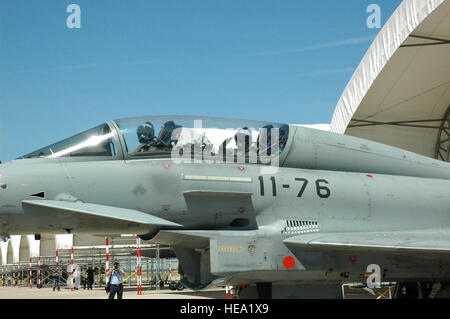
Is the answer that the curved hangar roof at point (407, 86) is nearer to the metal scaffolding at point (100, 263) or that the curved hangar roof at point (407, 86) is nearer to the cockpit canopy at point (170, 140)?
the cockpit canopy at point (170, 140)

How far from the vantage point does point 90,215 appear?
7500 millimetres

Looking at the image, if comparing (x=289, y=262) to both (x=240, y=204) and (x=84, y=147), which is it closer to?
(x=240, y=204)

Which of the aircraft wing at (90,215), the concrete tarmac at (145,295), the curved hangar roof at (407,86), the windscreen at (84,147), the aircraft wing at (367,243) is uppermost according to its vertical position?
the curved hangar roof at (407,86)

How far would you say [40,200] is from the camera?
287 inches

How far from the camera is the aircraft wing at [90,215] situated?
7.25m

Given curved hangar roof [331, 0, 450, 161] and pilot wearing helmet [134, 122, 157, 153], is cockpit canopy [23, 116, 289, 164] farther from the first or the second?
curved hangar roof [331, 0, 450, 161]

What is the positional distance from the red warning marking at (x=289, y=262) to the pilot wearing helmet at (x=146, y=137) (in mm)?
2544

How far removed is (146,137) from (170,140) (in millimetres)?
364

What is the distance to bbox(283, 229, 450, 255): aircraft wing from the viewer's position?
770 centimetres

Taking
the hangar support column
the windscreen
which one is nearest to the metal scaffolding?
the hangar support column

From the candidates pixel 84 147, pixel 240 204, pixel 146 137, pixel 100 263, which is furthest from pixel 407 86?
pixel 100 263

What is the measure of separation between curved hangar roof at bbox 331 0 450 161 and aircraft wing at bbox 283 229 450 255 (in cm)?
938

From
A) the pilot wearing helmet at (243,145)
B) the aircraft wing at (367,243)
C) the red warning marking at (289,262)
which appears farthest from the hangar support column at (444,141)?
the red warning marking at (289,262)

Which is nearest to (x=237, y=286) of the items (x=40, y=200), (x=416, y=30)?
(x=40, y=200)
